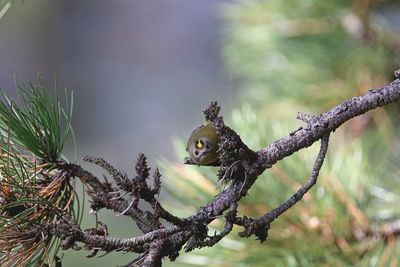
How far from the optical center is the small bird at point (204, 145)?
1.17ft

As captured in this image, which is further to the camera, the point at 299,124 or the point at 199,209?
the point at 299,124

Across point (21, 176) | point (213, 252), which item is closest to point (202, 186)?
point (213, 252)

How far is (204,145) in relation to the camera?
14.0 inches

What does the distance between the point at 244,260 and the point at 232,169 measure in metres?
0.27

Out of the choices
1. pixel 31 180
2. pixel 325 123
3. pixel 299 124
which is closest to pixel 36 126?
pixel 31 180

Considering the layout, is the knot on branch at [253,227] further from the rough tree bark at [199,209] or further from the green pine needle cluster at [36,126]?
the green pine needle cluster at [36,126]

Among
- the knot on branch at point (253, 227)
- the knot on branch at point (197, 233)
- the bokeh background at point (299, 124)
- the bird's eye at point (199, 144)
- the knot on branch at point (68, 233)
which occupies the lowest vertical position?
the knot on branch at point (68, 233)

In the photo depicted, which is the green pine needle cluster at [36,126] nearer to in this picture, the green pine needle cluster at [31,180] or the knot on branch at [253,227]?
the green pine needle cluster at [31,180]

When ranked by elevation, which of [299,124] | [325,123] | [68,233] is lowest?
[68,233]

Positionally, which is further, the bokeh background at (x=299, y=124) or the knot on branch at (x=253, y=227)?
the bokeh background at (x=299, y=124)

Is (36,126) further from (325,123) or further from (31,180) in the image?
(325,123)

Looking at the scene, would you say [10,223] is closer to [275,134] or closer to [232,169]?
[232,169]

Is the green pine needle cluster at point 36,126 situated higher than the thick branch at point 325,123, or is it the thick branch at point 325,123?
the thick branch at point 325,123

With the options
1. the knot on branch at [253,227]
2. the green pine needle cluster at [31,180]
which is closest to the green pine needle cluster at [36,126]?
the green pine needle cluster at [31,180]
